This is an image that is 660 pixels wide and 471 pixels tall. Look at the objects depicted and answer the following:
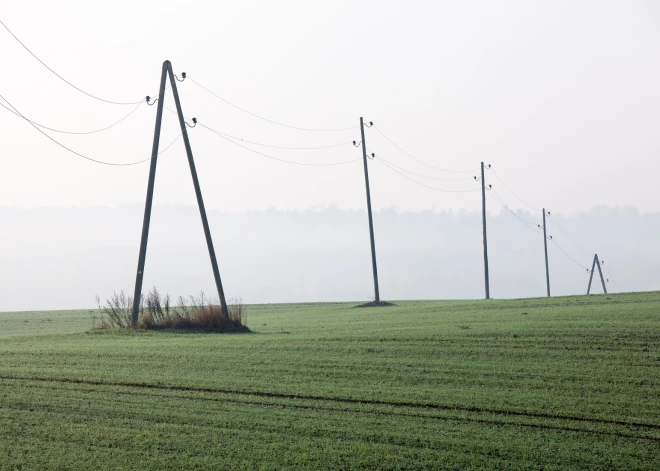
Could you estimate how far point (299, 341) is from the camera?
675 inches

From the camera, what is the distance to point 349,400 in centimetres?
1136

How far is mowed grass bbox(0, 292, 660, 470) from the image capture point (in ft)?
28.7

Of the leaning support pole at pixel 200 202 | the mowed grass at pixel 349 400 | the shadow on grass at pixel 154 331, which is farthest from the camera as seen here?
the leaning support pole at pixel 200 202

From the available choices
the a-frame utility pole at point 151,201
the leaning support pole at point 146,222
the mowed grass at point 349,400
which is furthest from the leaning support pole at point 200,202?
the mowed grass at point 349,400

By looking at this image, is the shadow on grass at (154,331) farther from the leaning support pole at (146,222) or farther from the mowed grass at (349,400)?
the mowed grass at (349,400)

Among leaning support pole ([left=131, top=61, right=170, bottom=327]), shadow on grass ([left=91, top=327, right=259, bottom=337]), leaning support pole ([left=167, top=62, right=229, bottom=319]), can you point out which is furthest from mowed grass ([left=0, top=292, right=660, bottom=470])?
leaning support pole ([left=167, top=62, right=229, bottom=319])

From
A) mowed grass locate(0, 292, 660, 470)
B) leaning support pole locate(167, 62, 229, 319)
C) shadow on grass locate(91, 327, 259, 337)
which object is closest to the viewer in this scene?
mowed grass locate(0, 292, 660, 470)

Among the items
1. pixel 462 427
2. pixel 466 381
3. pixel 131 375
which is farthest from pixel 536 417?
pixel 131 375

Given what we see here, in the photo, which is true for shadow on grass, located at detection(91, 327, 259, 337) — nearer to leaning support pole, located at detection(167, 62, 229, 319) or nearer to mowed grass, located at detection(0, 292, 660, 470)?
leaning support pole, located at detection(167, 62, 229, 319)

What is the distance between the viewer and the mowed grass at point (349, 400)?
8750mm

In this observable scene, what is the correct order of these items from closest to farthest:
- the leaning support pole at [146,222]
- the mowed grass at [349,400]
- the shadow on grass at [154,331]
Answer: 1. the mowed grass at [349,400]
2. the shadow on grass at [154,331]
3. the leaning support pole at [146,222]

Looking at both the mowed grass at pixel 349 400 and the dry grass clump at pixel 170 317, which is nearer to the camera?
the mowed grass at pixel 349 400

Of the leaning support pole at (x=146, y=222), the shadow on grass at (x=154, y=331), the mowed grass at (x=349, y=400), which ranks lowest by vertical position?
the mowed grass at (x=349, y=400)

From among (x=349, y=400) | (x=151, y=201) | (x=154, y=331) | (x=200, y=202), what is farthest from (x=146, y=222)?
(x=349, y=400)
